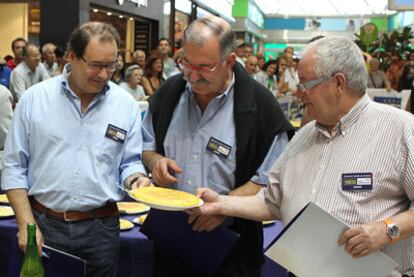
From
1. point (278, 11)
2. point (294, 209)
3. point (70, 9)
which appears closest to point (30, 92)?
point (294, 209)

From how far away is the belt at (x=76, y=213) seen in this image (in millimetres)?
2131

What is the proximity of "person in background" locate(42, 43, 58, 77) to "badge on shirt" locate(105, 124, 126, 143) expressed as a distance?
16.8 ft

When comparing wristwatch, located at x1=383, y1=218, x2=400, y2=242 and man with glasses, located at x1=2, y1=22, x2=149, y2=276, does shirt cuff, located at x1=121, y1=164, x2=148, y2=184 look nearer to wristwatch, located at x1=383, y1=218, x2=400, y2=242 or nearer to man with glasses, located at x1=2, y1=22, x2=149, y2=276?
man with glasses, located at x1=2, y1=22, x2=149, y2=276

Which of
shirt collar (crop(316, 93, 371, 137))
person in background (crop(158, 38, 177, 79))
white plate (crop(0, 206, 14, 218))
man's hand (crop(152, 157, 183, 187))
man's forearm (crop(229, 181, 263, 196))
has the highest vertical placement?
person in background (crop(158, 38, 177, 79))

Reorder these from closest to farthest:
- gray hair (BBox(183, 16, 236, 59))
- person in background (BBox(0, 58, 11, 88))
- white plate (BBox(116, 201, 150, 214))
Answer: gray hair (BBox(183, 16, 236, 59)), white plate (BBox(116, 201, 150, 214)), person in background (BBox(0, 58, 11, 88))

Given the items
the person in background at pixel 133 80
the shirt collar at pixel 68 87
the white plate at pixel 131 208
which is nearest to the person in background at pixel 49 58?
the person in background at pixel 133 80

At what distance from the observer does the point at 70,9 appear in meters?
7.25

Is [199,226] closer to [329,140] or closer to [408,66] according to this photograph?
[329,140]

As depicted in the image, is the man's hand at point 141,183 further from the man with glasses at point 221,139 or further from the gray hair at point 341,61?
the gray hair at point 341,61

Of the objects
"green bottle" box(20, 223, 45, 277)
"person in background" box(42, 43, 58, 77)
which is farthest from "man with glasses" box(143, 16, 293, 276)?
"person in background" box(42, 43, 58, 77)

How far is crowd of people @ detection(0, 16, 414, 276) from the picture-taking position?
1599 mm

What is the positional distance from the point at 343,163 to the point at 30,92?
1313mm

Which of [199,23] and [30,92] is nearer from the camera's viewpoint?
[199,23]

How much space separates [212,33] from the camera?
5.92 ft
